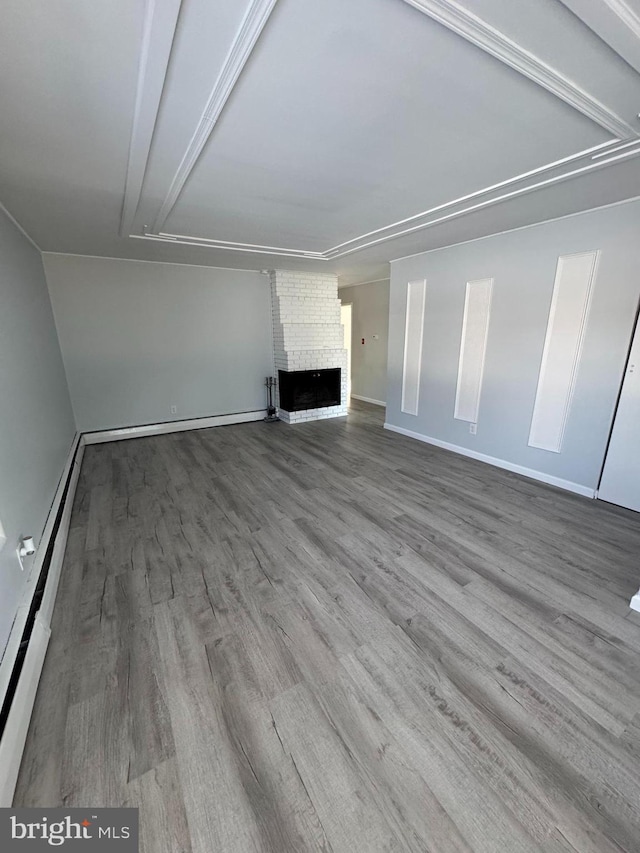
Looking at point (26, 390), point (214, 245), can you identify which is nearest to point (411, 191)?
point (214, 245)

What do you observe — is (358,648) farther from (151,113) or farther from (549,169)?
(549,169)

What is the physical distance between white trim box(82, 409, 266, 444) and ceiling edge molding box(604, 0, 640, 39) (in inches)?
212

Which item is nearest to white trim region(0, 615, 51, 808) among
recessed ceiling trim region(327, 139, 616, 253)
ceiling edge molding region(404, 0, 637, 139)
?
ceiling edge molding region(404, 0, 637, 139)

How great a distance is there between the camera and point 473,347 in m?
3.96

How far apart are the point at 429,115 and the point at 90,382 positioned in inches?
190

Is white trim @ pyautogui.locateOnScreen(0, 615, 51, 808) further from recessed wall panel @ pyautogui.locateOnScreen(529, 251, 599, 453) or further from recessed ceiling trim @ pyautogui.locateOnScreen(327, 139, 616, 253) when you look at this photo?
recessed wall panel @ pyautogui.locateOnScreen(529, 251, 599, 453)

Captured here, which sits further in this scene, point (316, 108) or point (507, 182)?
point (507, 182)

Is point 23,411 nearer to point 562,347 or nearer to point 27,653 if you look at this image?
point 27,653

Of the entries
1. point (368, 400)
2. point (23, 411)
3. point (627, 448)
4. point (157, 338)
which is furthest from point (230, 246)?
point (627, 448)

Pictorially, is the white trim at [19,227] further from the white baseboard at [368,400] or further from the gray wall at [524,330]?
the white baseboard at [368,400]

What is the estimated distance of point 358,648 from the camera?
165 cm

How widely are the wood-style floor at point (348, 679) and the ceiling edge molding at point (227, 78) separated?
2.49 meters

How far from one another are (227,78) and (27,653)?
257cm

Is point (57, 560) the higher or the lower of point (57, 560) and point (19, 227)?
the lower
